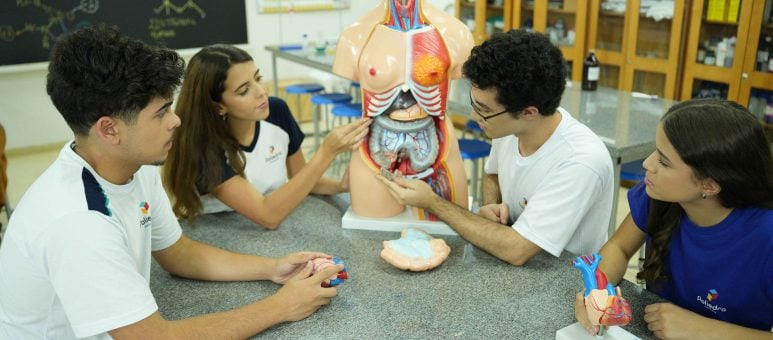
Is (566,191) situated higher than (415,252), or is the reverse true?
(566,191)

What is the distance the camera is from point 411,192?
1.91 m

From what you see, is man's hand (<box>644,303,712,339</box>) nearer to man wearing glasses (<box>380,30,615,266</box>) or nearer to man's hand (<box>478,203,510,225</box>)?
man wearing glasses (<box>380,30,615,266</box>)

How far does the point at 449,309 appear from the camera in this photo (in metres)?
1.48

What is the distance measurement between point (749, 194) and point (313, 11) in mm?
5475

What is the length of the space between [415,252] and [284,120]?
2.76 ft

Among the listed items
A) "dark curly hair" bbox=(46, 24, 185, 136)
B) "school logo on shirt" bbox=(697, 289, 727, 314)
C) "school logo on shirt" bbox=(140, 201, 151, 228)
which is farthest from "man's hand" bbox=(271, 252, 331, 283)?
"school logo on shirt" bbox=(697, 289, 727, 314)

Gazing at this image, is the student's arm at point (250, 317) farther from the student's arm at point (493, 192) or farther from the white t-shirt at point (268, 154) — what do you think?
the student's arm at point (493, 192)

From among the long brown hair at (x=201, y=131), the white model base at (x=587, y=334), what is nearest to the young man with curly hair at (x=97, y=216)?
the long brown hair at (x=201, y=131)

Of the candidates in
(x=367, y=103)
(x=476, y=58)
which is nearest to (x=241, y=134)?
(x=367, y=103)

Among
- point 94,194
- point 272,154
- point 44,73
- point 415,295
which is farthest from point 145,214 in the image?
point 44,73

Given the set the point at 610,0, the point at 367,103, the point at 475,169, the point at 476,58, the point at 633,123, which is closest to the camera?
the point at 476,58

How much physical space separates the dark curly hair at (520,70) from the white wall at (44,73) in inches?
146

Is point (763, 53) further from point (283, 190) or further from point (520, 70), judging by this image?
point (283, 190)

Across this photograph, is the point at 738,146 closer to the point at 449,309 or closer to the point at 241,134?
the point at 449,309
